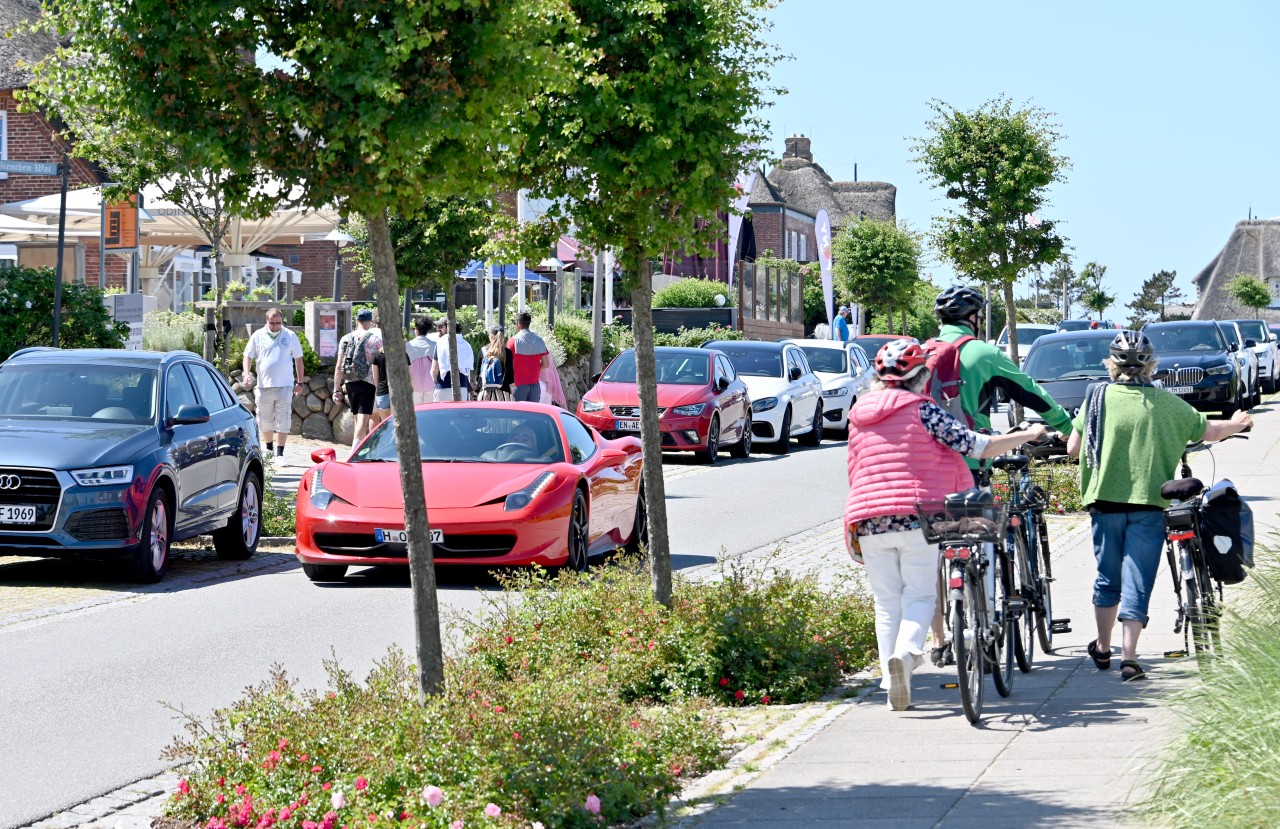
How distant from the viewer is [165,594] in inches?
500

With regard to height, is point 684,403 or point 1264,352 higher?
point 1264,352

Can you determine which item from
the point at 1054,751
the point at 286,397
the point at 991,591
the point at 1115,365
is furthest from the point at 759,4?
Result: the point at 286,397

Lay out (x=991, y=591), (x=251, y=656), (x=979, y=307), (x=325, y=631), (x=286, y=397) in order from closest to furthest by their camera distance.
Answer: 1. (x=991, y=591)
2. (x=979, y=307)
3. (x=251, y=656)
4. (x=325, y=631)
5. (x=286, y=397)

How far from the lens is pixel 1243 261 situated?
140000 millimetres

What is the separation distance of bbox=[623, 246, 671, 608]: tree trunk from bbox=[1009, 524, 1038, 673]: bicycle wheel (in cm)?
173

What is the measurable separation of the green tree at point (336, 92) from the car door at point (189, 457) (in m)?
7.07

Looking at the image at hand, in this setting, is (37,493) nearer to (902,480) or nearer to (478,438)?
(478,438)

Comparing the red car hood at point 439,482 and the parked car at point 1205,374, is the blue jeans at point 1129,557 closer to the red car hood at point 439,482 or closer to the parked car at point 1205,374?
the red car hood at point 439,482

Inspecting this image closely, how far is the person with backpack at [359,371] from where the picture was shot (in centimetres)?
2248

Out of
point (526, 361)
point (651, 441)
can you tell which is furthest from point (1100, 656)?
point (526, 361)

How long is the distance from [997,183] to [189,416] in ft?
55.6

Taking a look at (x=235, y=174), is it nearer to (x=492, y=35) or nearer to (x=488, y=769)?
(x=492, y=35)

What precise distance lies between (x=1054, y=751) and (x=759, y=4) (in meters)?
4.50

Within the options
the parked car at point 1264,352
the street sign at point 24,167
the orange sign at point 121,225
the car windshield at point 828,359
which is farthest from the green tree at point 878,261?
the street sign at point 24,167
